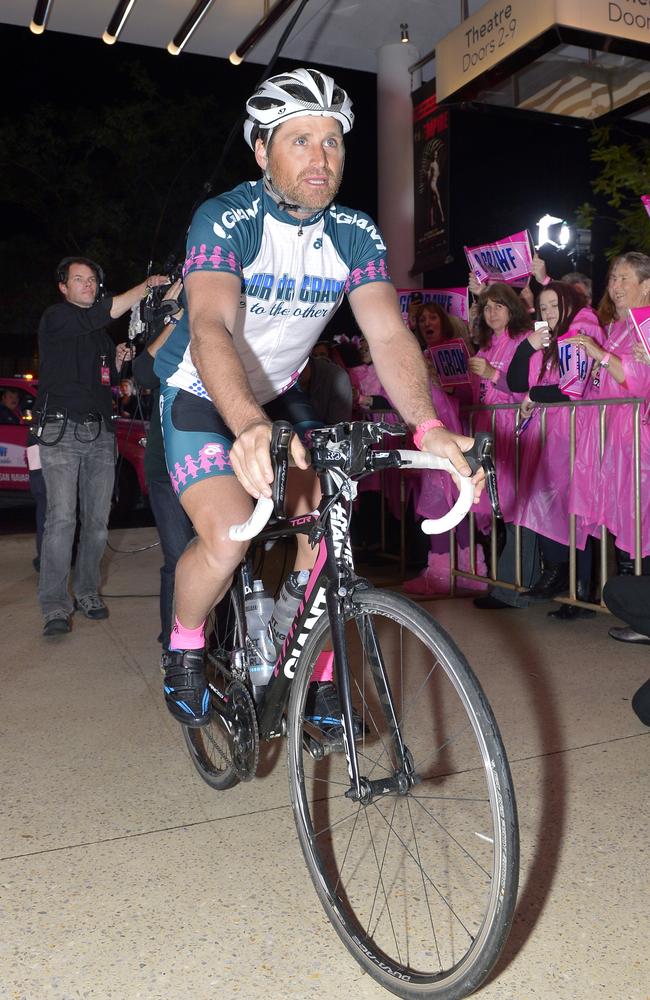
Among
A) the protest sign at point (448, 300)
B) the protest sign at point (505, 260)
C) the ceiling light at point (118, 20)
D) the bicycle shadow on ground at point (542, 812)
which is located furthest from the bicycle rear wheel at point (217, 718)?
the ceiling light at point (118, 20)

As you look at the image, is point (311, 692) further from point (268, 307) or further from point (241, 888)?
Answer: point (268, 307)

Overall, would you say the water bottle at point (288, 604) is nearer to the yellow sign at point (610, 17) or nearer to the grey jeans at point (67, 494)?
the grey jeans at point (67, 494)

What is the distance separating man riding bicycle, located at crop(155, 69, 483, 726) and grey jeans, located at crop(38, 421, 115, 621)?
9.37 ft

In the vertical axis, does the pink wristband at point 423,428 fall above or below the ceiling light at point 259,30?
below

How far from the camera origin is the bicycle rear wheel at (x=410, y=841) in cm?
188

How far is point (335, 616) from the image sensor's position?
2.28 metres

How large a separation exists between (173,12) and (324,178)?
8.10 metres

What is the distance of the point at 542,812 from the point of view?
9.87ft

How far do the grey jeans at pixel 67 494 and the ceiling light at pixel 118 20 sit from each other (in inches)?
220

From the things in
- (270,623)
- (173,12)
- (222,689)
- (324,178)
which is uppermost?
A: (173,12)

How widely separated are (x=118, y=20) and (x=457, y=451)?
9168 mm

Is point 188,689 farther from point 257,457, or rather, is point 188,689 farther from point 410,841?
point 257,457

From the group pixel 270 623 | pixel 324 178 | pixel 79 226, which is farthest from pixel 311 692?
pixel 79 226

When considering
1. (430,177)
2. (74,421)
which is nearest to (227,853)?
(74,421)
